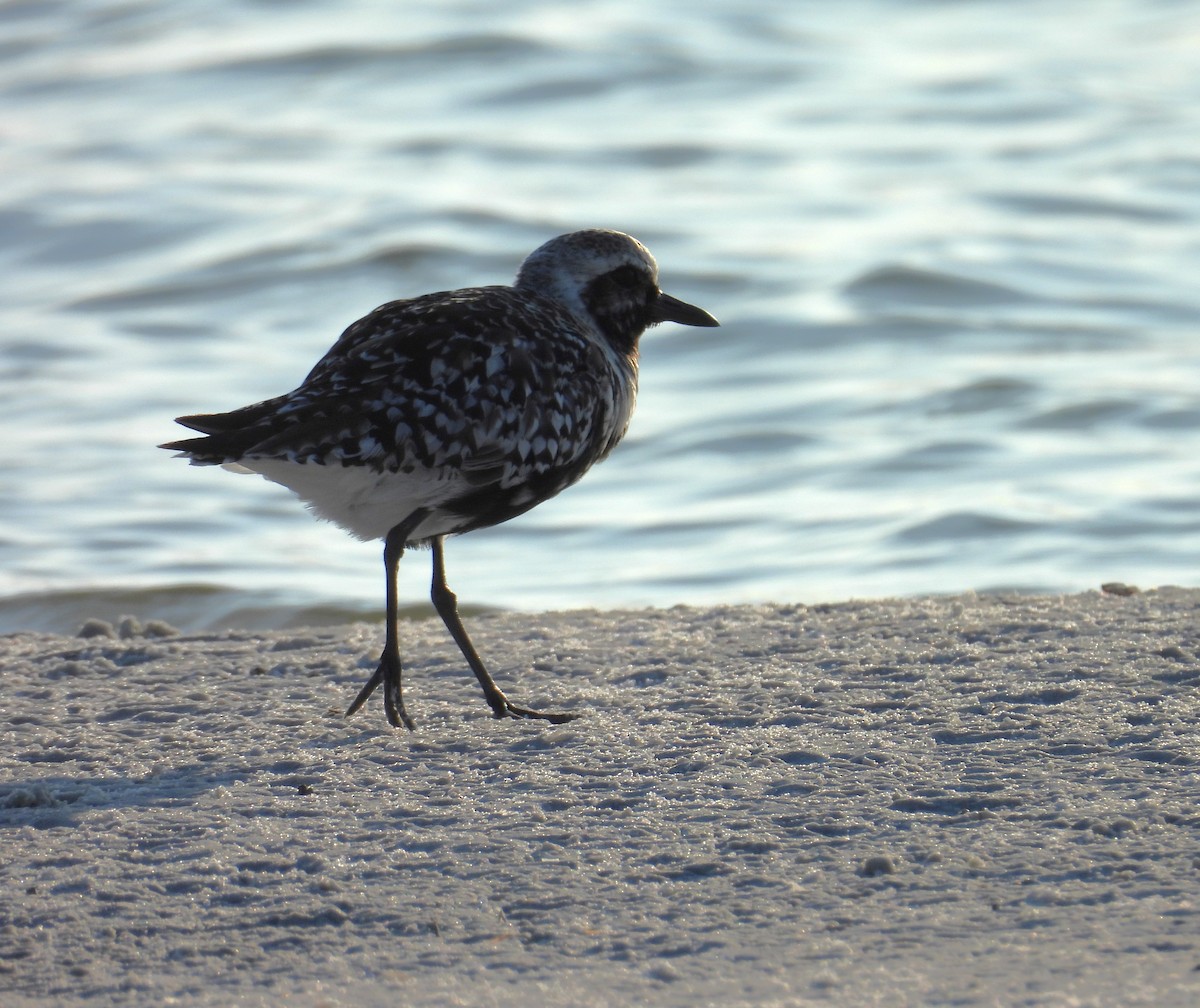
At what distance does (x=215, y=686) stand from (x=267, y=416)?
3.65ft

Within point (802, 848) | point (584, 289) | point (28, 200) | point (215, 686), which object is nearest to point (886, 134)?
point (28, 200)

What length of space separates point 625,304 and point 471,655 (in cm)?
147

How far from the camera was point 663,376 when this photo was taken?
12172 millimetres

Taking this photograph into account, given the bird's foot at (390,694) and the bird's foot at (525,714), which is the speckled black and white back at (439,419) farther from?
the bird's foot at (525,714)

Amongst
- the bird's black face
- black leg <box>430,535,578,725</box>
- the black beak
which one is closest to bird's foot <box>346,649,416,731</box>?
black leg <box>430,535,578,725</box>

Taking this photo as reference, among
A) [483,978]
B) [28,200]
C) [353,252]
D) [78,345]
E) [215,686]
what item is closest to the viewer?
[483,978]

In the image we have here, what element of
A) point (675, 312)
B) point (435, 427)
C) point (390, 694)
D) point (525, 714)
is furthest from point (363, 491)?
point (675, 312)

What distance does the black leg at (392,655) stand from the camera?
17.0 feet

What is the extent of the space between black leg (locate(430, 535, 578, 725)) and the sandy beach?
106 millimetres

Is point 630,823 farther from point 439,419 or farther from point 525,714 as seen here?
point 439,419

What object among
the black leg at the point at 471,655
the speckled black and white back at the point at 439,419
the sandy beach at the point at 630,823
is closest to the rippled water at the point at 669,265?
the sandy beach at the point at 630,823

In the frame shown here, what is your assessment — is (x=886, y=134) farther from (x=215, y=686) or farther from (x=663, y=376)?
(x=215, y=686)

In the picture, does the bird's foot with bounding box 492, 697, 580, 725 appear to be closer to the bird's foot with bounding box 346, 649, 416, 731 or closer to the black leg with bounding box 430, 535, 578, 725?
the black leg with bounding box 430, 535, 578, 725

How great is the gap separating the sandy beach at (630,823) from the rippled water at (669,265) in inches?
99.0
